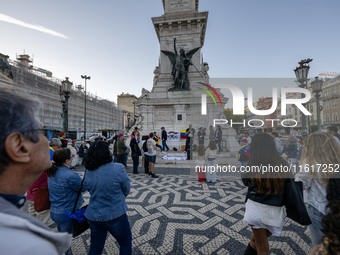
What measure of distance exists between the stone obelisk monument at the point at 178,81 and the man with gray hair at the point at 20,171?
15163mm

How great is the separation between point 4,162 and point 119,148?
25.4ft

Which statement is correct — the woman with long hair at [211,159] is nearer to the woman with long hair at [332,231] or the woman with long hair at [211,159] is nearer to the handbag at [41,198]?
the handbag at [41,198]

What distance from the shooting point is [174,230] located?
11.9 feet

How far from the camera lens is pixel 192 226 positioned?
148 inches

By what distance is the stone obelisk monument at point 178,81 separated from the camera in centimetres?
1742

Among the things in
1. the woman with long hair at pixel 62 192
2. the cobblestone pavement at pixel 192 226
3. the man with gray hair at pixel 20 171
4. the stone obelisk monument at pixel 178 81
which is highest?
the stone obelisk monument at pixel 178 81

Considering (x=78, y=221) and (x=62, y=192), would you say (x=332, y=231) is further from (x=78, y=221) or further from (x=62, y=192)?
(x=62, y=192)

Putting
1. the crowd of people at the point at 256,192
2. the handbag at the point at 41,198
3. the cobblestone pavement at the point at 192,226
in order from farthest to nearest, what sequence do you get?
the cobblestone pavement at the point at 192,226, the handbag at the point at 41,198, the crowd of people at the point at 256,192

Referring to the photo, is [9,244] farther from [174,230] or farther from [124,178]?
[174,230]

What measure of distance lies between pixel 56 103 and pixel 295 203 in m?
36.7

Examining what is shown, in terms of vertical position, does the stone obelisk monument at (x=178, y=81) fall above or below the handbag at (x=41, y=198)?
above

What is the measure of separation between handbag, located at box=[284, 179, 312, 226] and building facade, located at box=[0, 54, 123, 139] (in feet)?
61.7

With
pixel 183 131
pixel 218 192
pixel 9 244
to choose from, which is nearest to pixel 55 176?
pixel 9 244

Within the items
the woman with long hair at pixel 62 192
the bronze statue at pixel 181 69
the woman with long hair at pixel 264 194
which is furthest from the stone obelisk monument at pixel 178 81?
the woman with long hair at pixel 264 194
